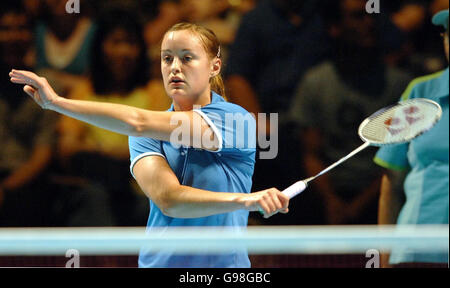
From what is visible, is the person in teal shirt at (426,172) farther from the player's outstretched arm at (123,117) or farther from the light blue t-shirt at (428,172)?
the player's outstretched arm at (123,117)

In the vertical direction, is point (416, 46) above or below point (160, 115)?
above

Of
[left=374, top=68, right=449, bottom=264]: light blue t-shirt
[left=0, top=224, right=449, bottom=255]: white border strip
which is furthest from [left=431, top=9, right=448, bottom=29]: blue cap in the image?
[left=0, top=224, right=449, bottom=255]: white border strip

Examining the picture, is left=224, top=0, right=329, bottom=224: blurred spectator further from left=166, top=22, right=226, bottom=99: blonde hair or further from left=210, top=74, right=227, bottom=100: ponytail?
left=166, top=22, right=226, bottom=99: blonde hair

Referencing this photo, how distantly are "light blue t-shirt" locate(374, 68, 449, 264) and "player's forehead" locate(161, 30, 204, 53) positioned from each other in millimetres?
1538

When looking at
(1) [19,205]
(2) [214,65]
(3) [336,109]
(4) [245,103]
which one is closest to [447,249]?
(3) [336,109]

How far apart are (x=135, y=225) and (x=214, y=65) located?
180 cm

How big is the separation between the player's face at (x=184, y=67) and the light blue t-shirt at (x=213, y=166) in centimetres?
7

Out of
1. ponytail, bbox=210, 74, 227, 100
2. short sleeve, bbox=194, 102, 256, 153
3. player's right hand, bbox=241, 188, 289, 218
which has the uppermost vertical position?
ponytail, bbox=210, 74, 227, 100

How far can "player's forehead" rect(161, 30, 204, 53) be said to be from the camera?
217 cm

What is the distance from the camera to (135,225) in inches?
153

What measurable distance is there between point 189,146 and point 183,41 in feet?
1.00

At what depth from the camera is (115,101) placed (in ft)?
12.8
